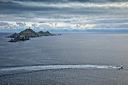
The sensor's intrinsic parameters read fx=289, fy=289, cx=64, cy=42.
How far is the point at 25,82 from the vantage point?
82312mm

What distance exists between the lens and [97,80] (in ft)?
281

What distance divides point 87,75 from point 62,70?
12.7 metres

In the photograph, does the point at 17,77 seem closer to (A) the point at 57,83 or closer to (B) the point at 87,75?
(A) the point at 57,83

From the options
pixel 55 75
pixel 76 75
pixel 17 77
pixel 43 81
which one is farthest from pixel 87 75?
pixel 17 77

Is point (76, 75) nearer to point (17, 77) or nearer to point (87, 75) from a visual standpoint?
point (87, 75)

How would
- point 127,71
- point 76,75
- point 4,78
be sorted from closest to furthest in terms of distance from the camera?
1. point 4,78
2. point 76,75
3. point 127,71

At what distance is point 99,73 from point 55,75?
603 inches

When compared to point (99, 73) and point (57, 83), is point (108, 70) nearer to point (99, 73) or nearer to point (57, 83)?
point (99, 73)

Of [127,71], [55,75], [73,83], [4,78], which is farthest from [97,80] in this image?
[4,78]

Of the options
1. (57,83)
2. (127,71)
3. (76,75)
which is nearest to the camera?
(57,83)

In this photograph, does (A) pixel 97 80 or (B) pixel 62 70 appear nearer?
(A) pixel 97 80

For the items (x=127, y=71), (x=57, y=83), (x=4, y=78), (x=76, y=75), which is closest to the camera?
(x=57, y=83)

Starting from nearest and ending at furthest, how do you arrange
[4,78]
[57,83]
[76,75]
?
[57,83] → [4,78] → [76,75]

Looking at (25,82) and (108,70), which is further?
(108,70)
